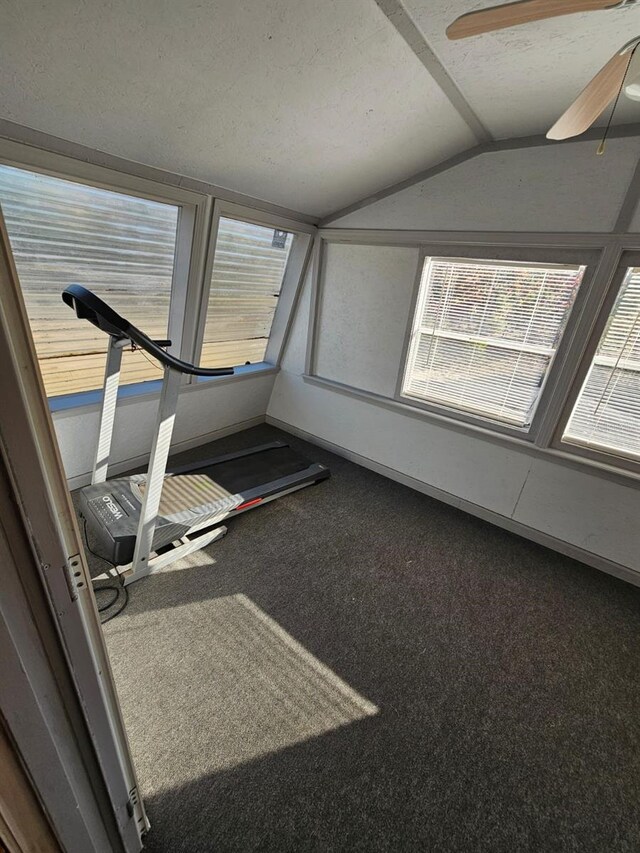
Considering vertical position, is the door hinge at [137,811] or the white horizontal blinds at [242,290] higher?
the white horizontal blinds at [242,290]

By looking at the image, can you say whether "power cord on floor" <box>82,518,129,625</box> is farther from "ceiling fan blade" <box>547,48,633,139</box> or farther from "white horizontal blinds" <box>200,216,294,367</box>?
"ceiling fan blade" <box>547,48,633,139</box>

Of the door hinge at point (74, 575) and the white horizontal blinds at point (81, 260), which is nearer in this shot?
the door hinge at point (74, 575)

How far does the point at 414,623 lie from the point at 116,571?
162cm

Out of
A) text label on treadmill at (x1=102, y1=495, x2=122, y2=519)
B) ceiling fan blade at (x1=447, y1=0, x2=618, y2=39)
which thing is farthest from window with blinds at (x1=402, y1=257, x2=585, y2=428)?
text label on treadmill at (x1=102, y1=495, x2=122, y2=519)

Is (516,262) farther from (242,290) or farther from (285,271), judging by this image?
(242,290)

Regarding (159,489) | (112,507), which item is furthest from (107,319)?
(112,507)

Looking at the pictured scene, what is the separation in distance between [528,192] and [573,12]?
1.59 meters

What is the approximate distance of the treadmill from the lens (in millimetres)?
1729

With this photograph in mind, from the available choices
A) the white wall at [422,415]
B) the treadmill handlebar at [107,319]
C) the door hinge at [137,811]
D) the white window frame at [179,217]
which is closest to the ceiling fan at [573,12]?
the white wall at [422,415]

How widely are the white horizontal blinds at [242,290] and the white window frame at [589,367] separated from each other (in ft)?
8.09

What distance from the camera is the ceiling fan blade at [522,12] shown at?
907 millimetres

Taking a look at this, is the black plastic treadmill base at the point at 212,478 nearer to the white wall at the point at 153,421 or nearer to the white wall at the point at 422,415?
the white wall at the point at 153,421

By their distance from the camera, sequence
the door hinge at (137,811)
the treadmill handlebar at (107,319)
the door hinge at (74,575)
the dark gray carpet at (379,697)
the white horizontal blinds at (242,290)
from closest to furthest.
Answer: the door hinge at (74,575) < the door hinge at (137,811) < the dark gray carpet at (379,697) < the treadmill handlebar at (107,319) < the white horizontal blinds at (242,290)

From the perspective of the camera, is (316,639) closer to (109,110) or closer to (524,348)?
(524,348)
